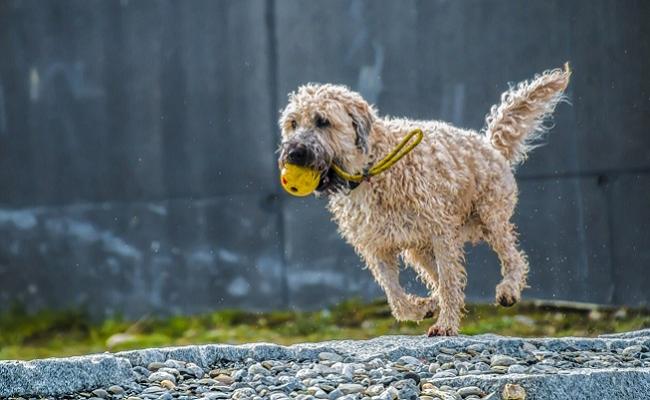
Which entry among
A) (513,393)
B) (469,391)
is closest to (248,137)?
(469,391)

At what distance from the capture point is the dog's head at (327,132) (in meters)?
6.59

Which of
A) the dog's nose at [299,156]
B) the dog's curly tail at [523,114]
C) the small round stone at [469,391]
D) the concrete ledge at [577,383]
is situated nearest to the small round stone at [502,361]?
the concrete ledge at [577,383]

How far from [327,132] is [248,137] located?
2997 mm

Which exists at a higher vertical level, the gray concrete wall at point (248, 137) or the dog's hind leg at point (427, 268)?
the gray concrete wall at point (248, 137)

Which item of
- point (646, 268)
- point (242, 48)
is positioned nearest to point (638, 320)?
point (646, 268)

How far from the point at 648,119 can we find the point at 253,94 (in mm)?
2871

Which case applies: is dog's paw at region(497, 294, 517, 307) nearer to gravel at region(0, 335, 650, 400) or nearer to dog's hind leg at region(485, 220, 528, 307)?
dog's hind leg at region(485, 220, 528, 307)

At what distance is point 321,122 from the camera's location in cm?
672

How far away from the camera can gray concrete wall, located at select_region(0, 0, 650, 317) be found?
889 centimetres

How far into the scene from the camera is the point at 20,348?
9891mm

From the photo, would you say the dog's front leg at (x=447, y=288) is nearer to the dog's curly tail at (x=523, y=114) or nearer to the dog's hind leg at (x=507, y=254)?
the dog's hind leg at (x=507, y=254)

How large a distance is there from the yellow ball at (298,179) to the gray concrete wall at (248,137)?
7.50 feet

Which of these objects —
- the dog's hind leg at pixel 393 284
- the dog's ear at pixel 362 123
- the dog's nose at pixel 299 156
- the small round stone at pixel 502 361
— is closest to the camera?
the small round stone at pixel 502 361

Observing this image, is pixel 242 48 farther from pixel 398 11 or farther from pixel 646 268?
pixel 646 268
